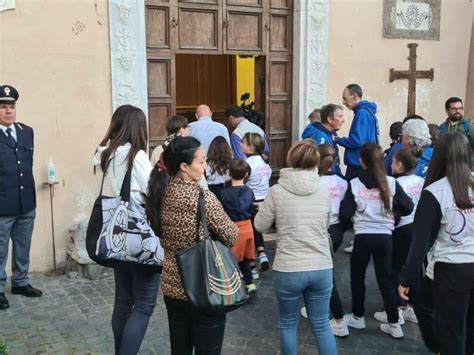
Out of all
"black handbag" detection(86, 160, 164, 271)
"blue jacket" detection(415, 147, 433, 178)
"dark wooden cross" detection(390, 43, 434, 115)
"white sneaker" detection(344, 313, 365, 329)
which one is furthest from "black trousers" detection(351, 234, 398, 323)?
"dark wooden cross" detection(390, 43, 434, 115)

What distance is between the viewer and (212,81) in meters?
12.3

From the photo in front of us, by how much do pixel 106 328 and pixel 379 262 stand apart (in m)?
2.20

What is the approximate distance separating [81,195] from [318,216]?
11.0 feet

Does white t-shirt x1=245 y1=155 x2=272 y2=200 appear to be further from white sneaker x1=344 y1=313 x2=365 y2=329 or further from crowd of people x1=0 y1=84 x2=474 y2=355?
white sneaker x1=344 y1=313 x2=365 y2=329

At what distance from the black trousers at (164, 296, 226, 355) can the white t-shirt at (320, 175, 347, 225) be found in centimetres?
159

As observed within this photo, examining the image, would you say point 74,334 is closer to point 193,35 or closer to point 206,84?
point 193,35

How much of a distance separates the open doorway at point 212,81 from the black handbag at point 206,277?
9231 millimetres

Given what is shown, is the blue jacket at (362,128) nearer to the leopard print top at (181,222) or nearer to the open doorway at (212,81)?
the leopard print top at (181,222)

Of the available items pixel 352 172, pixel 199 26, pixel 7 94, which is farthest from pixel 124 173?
pixel 199 26

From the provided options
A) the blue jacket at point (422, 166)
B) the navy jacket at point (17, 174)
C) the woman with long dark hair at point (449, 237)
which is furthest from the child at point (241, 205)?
the woman with long dark hair at point (449, 237)

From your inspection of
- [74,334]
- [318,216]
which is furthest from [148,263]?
[74,334]

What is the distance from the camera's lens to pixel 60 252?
5.85 metres

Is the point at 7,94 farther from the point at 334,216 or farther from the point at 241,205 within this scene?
the point at 334,216

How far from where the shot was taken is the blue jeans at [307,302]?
330 cm
